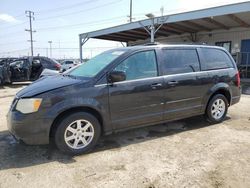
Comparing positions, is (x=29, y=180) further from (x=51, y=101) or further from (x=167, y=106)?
(x=167, y=106)

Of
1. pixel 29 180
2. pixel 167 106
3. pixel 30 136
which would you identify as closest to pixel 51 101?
pixel 30 136

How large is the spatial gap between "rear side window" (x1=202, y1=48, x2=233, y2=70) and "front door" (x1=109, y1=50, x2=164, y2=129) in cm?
138

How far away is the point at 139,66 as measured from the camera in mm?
4363

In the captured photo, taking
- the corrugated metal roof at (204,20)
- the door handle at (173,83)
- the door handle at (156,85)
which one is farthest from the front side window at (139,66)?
the corrugated metal roof at (204,20)

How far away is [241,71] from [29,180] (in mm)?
15428

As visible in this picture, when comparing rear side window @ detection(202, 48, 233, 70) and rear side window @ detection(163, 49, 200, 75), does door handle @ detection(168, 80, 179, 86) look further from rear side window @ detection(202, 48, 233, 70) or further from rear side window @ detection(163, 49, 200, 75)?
rear side window @ detection(202, 48, 233, 70)

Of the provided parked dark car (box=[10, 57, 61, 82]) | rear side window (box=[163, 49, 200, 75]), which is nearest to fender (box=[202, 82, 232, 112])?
rear side window (box=[163, 49, 200, 75])

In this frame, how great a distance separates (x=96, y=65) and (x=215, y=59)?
2.69 meters

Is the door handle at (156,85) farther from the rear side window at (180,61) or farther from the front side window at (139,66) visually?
the rear side window at (180,61)

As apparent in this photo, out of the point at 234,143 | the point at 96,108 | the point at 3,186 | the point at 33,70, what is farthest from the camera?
the point at 33,70

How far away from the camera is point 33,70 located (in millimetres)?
12984

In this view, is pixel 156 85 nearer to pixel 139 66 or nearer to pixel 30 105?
pixel 139 66

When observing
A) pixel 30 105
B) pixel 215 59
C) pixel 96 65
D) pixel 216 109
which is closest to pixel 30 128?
pixel 30 105

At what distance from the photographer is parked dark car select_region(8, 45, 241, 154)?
363cm
